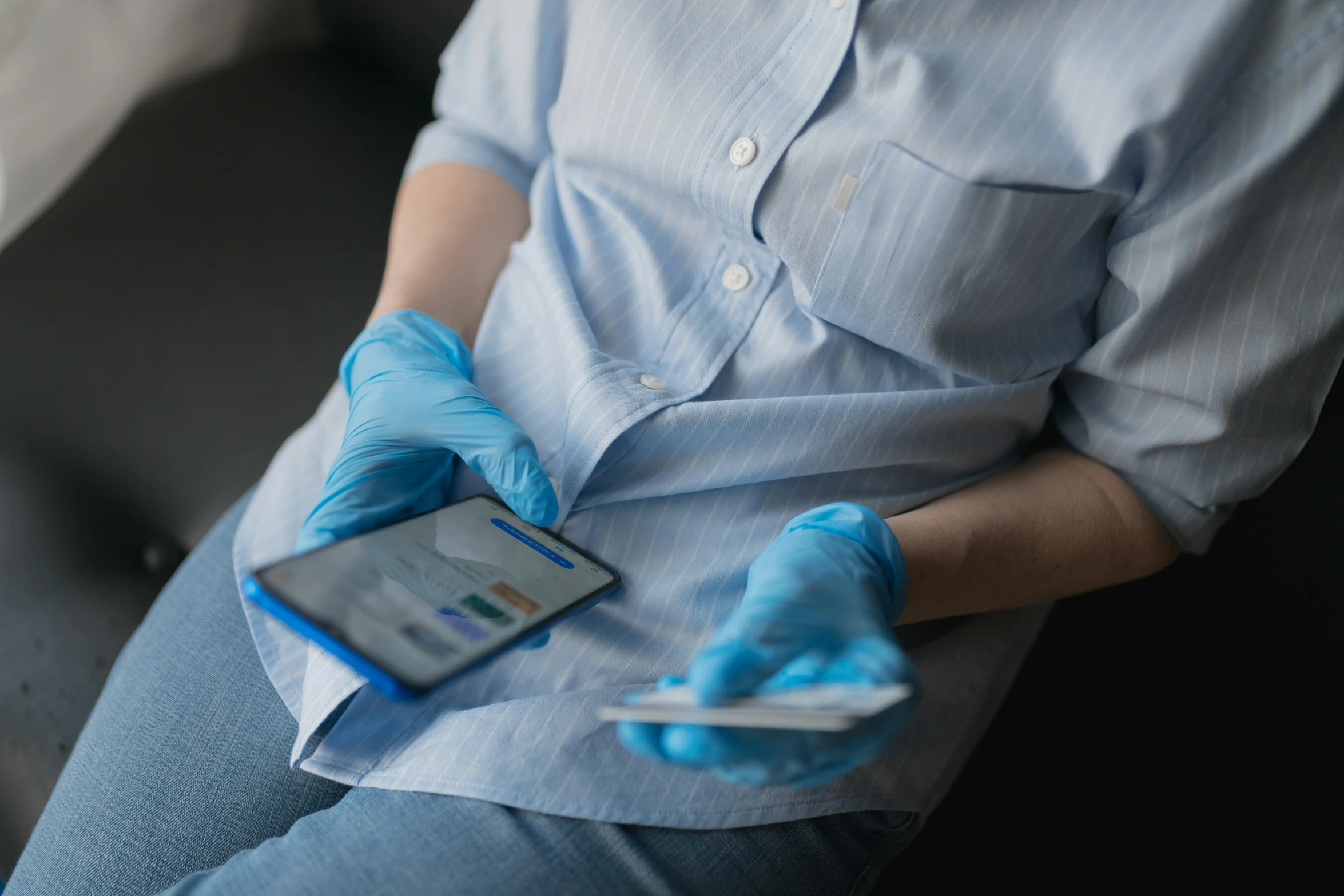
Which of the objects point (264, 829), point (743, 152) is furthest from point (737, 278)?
point (264, 829)

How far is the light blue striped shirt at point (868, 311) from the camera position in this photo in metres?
0.51

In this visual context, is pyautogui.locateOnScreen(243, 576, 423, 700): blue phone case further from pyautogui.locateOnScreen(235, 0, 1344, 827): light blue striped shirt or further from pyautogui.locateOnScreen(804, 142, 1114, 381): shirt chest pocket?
pyautogui.locateOnScreen(804, 142, 1114, 381): shirt chest pocket

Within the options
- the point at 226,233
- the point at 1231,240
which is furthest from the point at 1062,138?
the point at 226,233

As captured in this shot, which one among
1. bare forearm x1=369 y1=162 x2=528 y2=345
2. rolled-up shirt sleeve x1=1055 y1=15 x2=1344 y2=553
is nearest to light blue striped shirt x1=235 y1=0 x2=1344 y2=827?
rolled-up shirt sleeve x1=1055 y1=15 x2=1344 y2=553

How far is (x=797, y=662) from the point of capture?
0.46 meters

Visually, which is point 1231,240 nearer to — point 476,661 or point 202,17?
point 476,661

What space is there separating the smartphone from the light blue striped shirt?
39 millimetres

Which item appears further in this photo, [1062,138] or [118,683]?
[118,683]

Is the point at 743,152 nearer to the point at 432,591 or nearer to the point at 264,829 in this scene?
the point at 432,591

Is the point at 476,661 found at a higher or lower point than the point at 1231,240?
lower

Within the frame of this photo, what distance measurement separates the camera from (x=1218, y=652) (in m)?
0.83

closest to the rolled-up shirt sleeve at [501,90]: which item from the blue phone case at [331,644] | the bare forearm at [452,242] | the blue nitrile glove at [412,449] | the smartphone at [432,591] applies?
the bare forearm at [452,242]

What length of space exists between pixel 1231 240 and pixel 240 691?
70 centimetres

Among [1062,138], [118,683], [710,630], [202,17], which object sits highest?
[1062,138]
